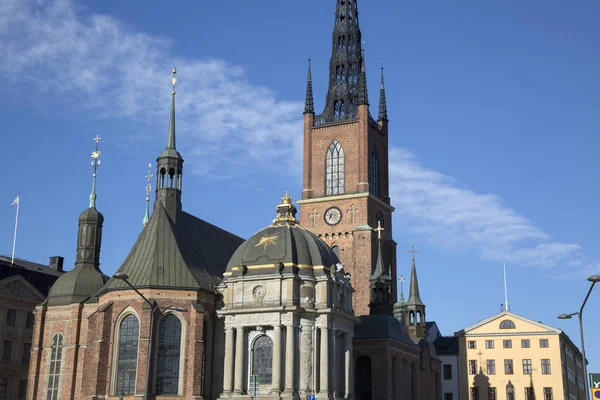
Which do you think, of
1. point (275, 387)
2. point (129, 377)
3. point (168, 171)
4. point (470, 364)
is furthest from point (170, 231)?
point (470, 364)

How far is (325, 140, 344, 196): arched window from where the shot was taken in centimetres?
9375

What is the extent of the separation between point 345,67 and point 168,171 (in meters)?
34.3

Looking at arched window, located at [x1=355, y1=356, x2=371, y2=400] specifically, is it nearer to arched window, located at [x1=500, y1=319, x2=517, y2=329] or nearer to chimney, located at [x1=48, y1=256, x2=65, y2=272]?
arched window, located at [x1=500, y1=319, x2=517, y2=329]

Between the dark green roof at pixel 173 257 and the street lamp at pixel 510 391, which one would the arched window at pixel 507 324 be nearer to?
the street lamp at pixel 510 391

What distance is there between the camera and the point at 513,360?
99.8 metres

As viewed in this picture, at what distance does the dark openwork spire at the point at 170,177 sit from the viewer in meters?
69.1

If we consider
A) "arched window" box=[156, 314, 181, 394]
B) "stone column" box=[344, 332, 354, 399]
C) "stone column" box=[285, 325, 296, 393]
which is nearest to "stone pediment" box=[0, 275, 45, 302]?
"arched window" box=[156, 314, 181, 394]

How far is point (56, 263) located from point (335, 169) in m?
34.8

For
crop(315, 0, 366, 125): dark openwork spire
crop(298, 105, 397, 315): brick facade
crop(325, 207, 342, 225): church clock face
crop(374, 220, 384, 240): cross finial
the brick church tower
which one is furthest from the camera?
crop(315, 0, 366, 125): dark openwork spire

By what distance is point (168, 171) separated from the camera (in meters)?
71.1

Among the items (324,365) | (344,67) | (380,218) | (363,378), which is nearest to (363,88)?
(344,67)

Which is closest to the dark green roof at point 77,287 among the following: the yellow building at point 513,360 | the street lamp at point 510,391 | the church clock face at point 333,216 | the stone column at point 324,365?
the stone column at point 324,365

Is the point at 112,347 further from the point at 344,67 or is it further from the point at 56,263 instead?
the point at 344,67

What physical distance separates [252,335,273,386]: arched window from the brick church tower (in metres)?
29.0
